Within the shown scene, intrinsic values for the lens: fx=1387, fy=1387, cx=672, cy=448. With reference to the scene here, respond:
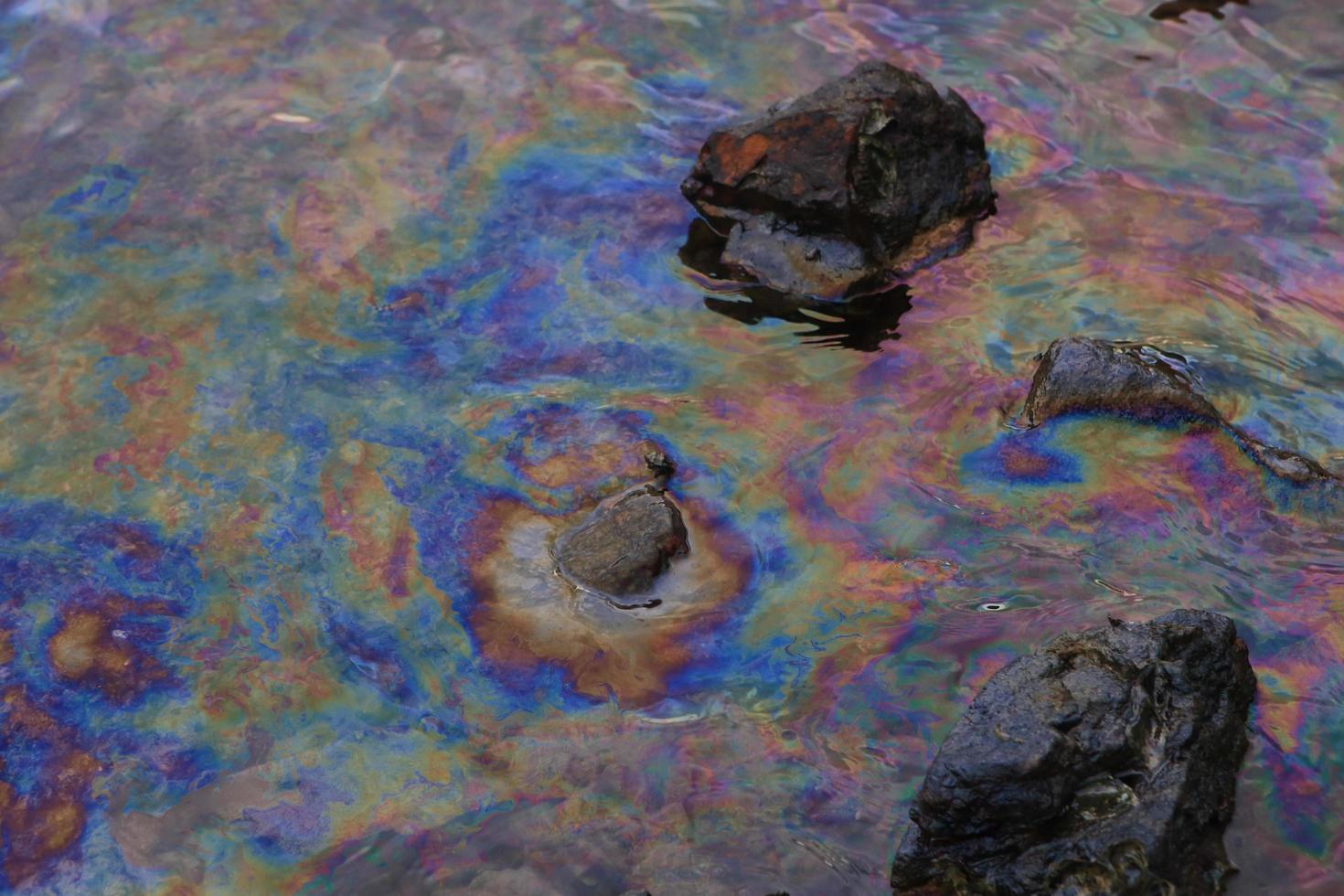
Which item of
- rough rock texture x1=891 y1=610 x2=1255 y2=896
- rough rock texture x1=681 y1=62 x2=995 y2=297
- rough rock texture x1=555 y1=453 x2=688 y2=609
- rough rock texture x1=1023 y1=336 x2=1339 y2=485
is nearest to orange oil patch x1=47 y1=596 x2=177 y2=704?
rough rock texture x1=555 y1=453 x2=688 y2=609

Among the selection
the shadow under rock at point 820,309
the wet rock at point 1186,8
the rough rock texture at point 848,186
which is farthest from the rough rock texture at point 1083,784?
the wet rock at point 1186,8

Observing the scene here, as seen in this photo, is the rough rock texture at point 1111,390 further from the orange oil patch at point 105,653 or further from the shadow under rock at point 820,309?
the orange oil patch at point 105,653

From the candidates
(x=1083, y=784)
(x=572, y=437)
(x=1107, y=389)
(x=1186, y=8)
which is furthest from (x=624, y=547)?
(x=1186, y=8)

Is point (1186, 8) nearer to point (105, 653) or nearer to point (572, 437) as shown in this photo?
point (572, 437)

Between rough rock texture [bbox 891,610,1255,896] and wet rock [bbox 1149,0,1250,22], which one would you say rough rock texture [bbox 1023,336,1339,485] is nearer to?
rough rock texture [bbox 891,610,1255,896]

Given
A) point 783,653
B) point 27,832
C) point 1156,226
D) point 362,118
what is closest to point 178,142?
point 362,118

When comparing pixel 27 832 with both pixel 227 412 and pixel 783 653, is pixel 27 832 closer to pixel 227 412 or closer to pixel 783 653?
pixel 227 412
